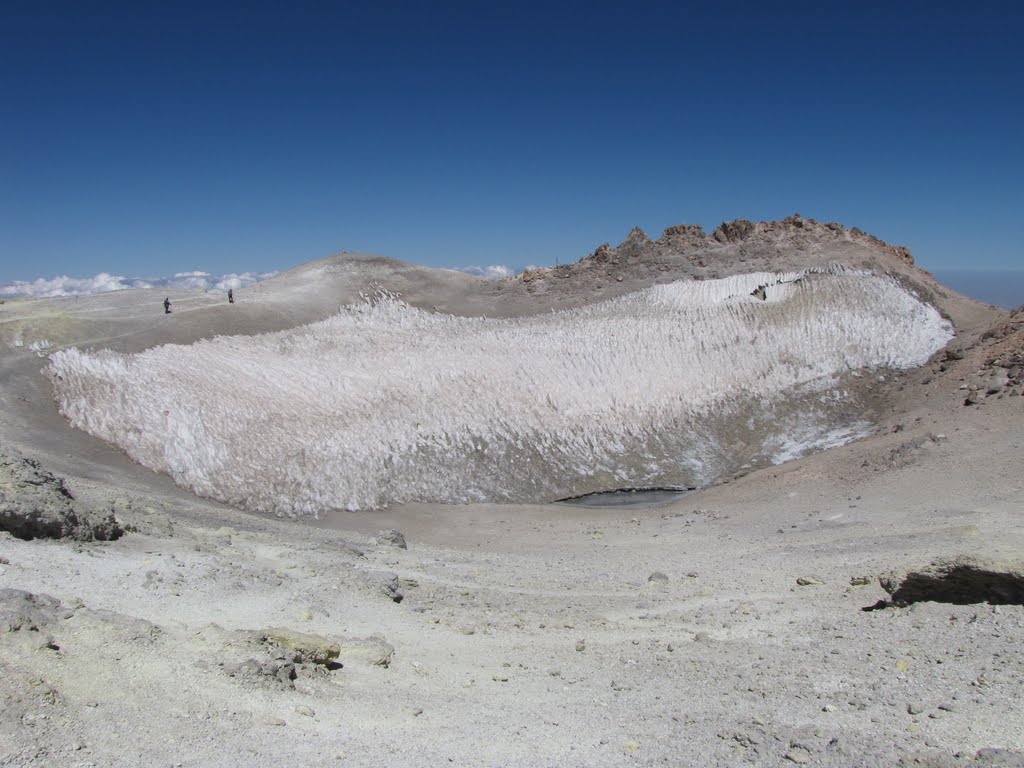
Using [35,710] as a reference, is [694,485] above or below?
below

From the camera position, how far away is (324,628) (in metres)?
9.70

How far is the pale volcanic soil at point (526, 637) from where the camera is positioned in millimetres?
6371

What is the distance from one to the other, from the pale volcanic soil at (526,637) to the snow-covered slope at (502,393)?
10.5ft

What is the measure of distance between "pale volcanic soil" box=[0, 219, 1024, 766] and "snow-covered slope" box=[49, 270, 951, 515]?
3.21 meters

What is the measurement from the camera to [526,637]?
10.4 metres

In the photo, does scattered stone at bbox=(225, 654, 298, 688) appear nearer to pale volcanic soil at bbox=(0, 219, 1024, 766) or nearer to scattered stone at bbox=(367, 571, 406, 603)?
pale volcanic soil at bbox=(0, 219, 1024, 766)

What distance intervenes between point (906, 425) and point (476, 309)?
21646 millimetres

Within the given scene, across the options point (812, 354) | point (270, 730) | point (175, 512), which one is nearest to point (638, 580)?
point (270, 730)

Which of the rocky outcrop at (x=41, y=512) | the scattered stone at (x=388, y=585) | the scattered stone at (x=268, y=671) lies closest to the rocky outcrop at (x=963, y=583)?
the scattered stone at (x=388, y=585)

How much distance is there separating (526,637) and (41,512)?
7367mm

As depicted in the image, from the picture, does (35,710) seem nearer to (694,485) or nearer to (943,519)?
(943,519)

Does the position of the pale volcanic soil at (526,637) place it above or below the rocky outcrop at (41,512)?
below

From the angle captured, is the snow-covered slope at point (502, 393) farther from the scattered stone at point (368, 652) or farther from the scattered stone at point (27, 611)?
the scattered stone at point (27, 611)

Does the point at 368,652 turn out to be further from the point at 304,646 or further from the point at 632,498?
the point at 632,498
